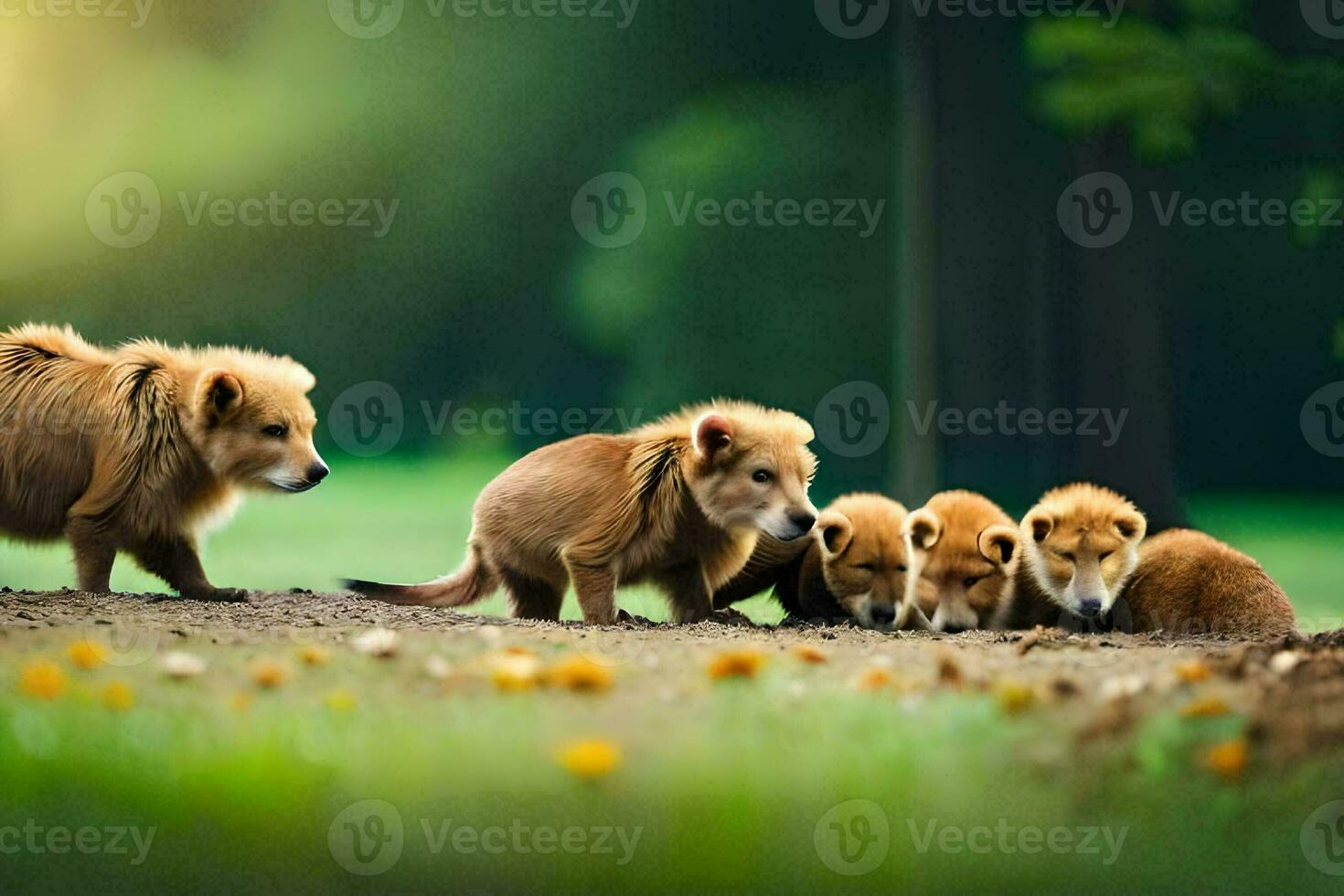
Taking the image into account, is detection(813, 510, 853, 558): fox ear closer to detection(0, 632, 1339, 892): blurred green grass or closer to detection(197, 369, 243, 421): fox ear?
detection(197, 369, 243, 421): fox ear

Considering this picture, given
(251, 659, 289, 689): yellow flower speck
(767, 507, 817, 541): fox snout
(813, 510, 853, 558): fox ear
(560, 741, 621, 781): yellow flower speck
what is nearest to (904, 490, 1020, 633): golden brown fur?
(813, 510, 853, 558): fox ear

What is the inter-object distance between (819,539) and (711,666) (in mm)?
2504

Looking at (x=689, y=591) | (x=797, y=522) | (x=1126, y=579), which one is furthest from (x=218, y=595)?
(x=1126, y=579)

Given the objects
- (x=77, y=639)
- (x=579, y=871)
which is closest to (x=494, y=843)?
(x=579, y=871)

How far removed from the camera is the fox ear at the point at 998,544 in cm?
587

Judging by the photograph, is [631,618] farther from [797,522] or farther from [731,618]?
[797,522]

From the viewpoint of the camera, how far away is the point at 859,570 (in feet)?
19.4

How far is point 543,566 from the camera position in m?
5.75

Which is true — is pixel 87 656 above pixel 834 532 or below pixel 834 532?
below

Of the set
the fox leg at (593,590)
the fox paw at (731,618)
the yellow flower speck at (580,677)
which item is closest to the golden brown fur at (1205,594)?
the fox paw at (731,618)

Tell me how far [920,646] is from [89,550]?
Result: 10.1 ft

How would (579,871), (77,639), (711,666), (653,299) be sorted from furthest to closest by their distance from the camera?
(653,299) < (77,639) < (711,666) < (579,871)

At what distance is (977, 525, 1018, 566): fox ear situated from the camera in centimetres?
587

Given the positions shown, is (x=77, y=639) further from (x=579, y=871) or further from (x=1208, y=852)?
(x=1208, y=852)
